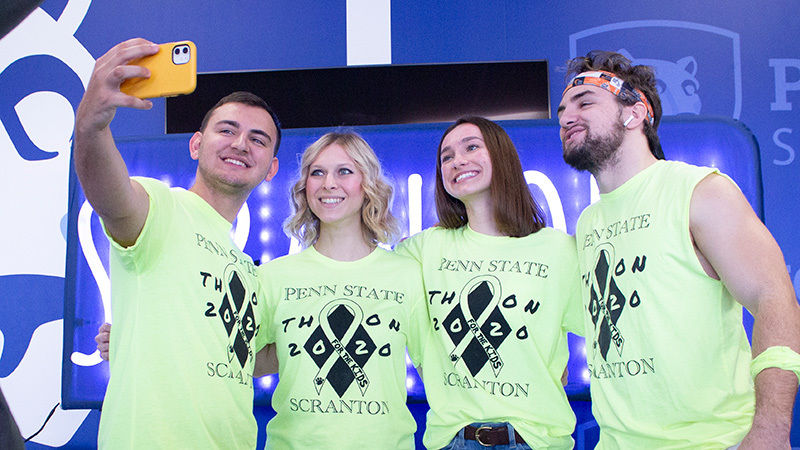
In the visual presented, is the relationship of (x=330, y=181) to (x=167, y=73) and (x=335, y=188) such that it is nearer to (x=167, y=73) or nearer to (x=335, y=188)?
(x=335, y=188)

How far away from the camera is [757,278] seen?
144 cm

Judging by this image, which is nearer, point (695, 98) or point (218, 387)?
point (218, 387)

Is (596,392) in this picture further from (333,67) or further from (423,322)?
(333,67)

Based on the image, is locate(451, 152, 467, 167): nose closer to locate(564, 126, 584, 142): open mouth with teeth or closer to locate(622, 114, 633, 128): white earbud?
locate(564, 126, 584, 142): open mouth with teeth

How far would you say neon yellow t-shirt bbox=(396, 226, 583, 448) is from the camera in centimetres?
183

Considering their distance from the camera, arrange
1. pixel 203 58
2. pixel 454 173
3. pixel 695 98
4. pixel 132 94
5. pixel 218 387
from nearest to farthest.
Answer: pixel 132 94, pixel 218 387, pixel 454 173, pixel 695 98, pixel 203 58

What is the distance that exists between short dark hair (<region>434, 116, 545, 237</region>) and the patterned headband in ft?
1.16

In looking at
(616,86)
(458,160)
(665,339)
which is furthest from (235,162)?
(665,339)

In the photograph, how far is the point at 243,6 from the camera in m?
4.07

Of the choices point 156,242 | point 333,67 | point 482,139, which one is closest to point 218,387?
point 156,242

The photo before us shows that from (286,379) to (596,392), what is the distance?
93 cm

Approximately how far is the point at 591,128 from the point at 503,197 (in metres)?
0.37

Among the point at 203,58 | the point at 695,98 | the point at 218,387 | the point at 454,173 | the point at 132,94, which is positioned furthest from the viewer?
the point at 203,58

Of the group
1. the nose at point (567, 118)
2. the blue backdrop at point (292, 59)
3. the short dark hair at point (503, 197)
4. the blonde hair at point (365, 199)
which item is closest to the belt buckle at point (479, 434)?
the short dark hair at point (503, 197)
